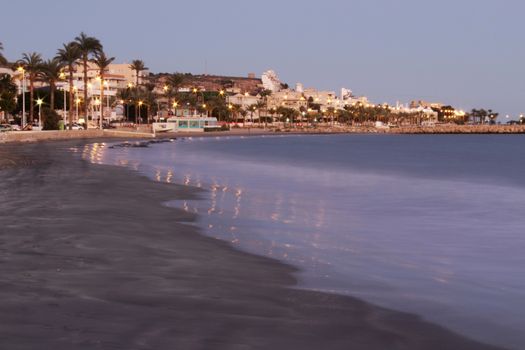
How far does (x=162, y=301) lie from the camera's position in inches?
353

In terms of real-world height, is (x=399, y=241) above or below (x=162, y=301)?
below

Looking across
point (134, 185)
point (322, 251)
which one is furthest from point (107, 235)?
point (134, 185)

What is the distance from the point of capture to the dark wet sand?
294 inches

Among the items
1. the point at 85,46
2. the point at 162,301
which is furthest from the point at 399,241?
the point at 85,46

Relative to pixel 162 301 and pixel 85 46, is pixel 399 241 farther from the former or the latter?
pixel 85 46

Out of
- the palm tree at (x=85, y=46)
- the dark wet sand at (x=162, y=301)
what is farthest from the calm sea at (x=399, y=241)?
the palm tree at (x=85, y=46)

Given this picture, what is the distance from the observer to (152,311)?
333 inches

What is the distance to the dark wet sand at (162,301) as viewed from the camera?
748 cm

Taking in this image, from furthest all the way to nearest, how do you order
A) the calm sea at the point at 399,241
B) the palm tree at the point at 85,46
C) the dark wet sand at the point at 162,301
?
the palm tree at the point at 85,46 → the calm sea at the point at 399,241 → the dark wet sand at the point at 162,301

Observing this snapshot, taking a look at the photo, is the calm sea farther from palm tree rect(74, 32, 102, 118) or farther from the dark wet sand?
palm tree rect(74, 32, 102, 118)

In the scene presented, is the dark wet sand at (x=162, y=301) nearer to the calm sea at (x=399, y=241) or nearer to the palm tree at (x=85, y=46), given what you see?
the calm sea at (x=399, y=241)

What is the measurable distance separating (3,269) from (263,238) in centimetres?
660

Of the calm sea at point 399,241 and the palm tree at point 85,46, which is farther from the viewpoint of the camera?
the palm tree at point 85,46

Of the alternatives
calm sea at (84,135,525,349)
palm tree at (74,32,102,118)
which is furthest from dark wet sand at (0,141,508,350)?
palm tree at (74,32,102,118)
